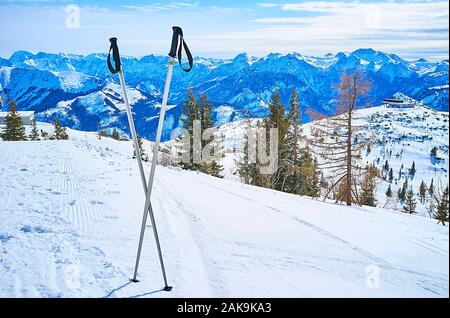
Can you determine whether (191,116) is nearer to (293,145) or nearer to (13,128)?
(293,145)

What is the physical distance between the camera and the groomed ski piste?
4.50 metres

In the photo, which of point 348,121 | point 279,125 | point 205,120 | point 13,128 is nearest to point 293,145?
→ point 279,125

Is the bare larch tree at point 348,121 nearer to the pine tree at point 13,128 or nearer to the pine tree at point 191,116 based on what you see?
the pine tree at point 191,116

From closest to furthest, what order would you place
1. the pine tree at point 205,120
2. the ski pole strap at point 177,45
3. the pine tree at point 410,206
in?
the ski pole strap at point 177,45
the pine tree at point 205,120
the pine tree at point 410,206

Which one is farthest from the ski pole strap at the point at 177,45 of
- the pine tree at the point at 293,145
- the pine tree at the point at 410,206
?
the pine tree at the point at 410,206

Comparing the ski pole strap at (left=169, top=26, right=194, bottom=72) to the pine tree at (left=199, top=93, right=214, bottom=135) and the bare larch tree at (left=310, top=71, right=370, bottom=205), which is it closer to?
the bare larch tree at (left=310, top=71, right=370, bottom=205)

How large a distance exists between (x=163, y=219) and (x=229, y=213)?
5.14 ft

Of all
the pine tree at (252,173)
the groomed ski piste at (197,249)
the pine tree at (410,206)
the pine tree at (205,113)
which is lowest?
the pine tree at (410,206)

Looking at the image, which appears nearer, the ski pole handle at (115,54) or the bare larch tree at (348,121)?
the ski pole handle at (115,54)

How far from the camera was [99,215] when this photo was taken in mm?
7039

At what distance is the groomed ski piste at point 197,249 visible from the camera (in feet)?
14.8

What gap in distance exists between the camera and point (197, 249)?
5629mm
